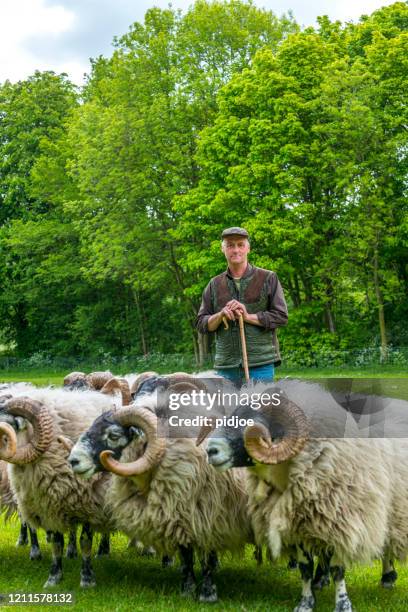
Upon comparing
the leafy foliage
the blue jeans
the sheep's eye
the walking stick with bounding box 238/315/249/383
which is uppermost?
the leafy foliage

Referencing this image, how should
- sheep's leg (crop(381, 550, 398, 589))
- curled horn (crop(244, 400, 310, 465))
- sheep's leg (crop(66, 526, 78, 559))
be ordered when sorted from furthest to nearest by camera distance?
sheep's leg (crop(66, 526, 78, 559)) < sheep's leg (crop(381, 550, 398, 589)) < curled horn (crop(244, 400, 310, 465))

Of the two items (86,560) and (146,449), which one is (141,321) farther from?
(146,449)

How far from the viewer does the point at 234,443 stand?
6.68m

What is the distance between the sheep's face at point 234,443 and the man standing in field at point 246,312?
1.00 m

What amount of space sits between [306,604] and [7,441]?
3427 millimetres

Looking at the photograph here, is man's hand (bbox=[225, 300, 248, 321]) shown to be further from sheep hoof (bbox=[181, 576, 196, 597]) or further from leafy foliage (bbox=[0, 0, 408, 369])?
leafy foliage (bbox=[0, 0, 408, 369])

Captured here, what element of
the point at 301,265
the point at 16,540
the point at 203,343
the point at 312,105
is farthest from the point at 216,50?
the point at 16,540

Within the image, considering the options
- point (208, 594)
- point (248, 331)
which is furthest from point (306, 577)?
point (248, 331)

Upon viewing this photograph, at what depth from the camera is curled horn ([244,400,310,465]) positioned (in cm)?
654

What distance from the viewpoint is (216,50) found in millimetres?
37375

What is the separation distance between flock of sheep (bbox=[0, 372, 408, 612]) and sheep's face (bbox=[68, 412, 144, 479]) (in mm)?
11

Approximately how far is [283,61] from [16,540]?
26804mm

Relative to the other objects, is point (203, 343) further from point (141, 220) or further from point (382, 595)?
point (382, 595)

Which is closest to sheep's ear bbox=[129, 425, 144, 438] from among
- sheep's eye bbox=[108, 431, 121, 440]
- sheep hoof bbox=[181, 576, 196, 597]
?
sheep's eye bbox=[108, 431, 121, 440]
